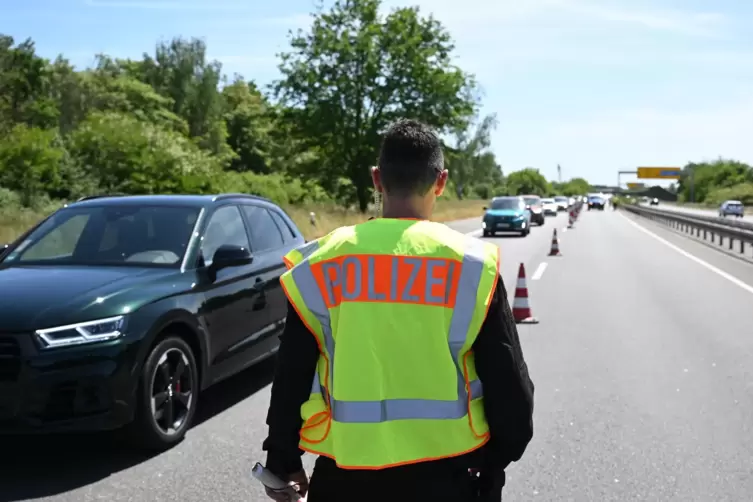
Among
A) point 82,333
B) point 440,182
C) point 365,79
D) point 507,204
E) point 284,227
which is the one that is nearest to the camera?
point 440,182

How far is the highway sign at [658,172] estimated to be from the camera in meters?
145

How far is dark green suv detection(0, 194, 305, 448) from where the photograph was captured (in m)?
4.84

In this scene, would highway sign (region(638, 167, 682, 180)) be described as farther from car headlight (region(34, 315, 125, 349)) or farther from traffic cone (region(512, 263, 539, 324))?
car headlight (region(34, 315, 125, 349))

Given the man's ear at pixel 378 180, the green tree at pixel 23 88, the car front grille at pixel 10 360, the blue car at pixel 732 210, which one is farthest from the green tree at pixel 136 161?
the blue car at pixel 732 210

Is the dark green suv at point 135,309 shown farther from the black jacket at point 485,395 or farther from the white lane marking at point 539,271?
the white lane marking at point 539,271

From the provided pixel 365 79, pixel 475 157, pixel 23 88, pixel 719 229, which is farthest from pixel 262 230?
pixel 475 157

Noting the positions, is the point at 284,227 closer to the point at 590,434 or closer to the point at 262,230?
the point at 262,230

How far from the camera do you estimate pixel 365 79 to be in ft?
172

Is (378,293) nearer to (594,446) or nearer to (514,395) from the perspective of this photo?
(514,395)

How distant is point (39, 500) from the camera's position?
454 cm

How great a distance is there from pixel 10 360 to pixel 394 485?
340cm

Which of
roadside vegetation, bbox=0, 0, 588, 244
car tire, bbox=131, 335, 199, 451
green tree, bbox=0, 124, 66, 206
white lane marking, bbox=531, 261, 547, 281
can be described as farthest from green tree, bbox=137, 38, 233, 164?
car tire, bbox=131, 335, 199, 451

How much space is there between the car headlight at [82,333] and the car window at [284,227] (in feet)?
9.87

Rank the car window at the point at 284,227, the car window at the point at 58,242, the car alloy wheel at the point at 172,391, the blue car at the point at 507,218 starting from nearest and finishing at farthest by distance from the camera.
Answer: the car alloy wheel at the point at 172,391, the car window at the point at 58,242, the car window at the point at 284,227, the blue car at the point at 507,218
